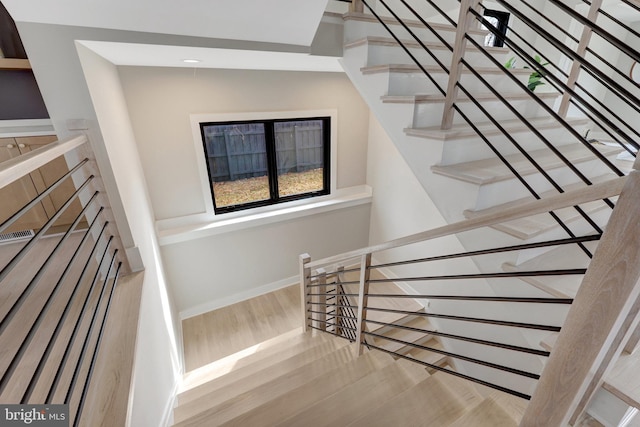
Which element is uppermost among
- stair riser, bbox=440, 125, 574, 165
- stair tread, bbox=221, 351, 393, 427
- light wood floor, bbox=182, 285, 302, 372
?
stair riser, bbox=440, 125, 574, 165

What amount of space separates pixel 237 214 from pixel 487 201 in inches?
109

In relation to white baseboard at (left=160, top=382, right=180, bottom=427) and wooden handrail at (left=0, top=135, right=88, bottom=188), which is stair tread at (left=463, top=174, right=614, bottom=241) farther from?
white baseboard at (left=160, top=382, right=180, bottom=427)

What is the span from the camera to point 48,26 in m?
1.26

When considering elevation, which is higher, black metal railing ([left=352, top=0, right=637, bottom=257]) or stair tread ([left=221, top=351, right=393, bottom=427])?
black metal railing ([left=352, top=0, right=637, bottom=257])

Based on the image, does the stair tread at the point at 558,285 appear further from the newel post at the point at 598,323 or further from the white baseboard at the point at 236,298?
the white baseboard at the point at 236,298

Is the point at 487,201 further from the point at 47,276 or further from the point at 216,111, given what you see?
the point at 216,111

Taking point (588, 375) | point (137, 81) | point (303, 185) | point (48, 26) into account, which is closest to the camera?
point (588, 375)

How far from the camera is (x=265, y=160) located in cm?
347

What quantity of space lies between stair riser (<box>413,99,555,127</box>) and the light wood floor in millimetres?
2665

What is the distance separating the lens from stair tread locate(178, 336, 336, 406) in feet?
7.52

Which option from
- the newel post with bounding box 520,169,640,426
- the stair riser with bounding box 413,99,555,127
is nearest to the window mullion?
the stair riser with bounding box 413,99,555,127

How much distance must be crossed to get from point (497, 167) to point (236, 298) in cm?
323

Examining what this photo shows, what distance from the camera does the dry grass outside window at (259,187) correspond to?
3.39 meters

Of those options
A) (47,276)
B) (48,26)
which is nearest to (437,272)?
(47,276)
